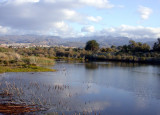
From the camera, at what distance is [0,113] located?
14.2m

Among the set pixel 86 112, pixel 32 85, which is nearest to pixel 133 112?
pixel 86 112

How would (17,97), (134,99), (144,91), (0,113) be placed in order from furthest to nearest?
1. (144,91)
2. (134,99)
3. (17,97)
4. (0,113)

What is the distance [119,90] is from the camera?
22906 millimetres

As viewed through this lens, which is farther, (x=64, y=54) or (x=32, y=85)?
(x=64, y=54)

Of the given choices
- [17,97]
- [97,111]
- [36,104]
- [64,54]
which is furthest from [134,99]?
[64,54]

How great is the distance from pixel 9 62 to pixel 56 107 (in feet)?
102

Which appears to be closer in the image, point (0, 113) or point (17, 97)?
point (0, 113)

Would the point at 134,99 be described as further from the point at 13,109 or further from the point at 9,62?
the point at 9,62

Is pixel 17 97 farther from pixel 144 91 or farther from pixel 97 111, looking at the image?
pixel 144 91

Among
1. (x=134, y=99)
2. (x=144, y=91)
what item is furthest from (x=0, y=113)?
(x=144, y=91)

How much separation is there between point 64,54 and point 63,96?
259 feet

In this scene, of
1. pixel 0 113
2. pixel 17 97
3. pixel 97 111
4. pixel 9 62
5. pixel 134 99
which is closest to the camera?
pixel 0 113

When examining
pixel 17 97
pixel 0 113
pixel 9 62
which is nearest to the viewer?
pixel 0 113

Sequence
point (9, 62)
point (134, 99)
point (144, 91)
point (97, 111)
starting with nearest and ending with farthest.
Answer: point (97, 111)
point (134, 99)
point (144, 91)
point (9, 62)
